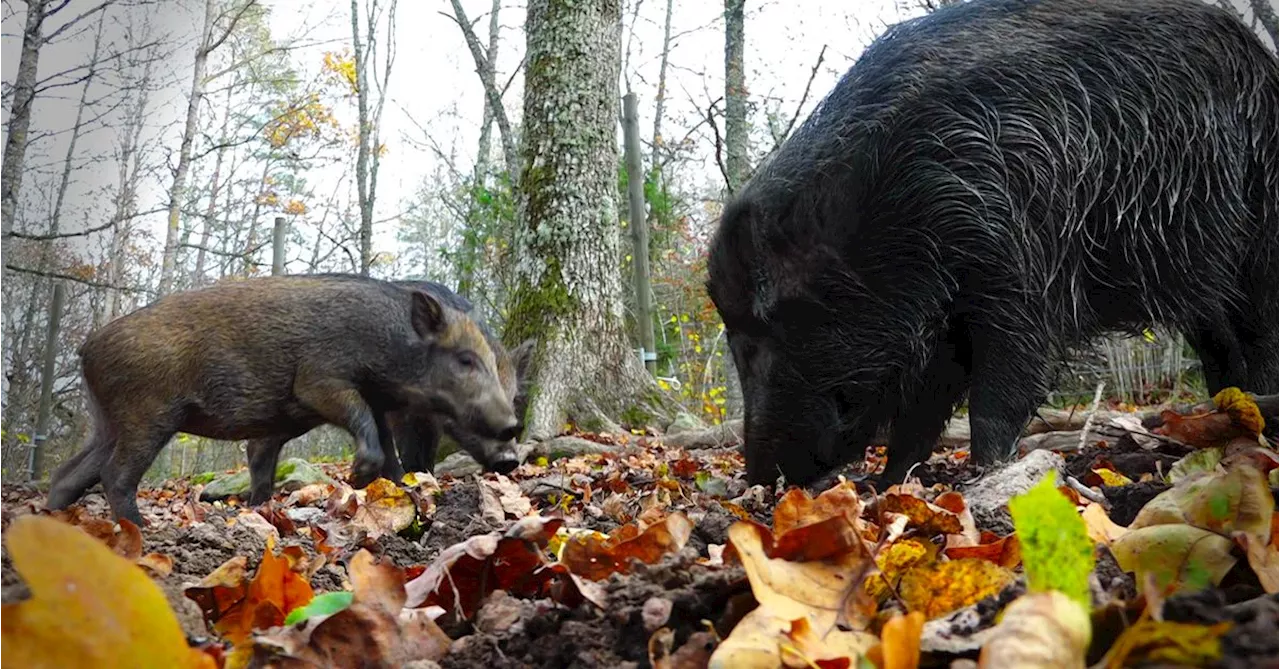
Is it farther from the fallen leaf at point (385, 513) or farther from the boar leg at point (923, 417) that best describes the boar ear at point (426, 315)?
the fallen leaf at point (385, 513)

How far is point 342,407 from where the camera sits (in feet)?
19.6

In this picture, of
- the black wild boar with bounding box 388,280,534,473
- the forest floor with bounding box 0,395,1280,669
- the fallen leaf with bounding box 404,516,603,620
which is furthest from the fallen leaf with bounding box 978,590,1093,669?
the black wild boar with bounding box 388,280,534,473

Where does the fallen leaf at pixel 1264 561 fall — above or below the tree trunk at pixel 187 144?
below

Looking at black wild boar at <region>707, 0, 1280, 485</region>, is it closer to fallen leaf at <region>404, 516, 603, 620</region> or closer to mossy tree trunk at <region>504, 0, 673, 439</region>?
fallen leaf at <region>404, 516, 603, 620</region>

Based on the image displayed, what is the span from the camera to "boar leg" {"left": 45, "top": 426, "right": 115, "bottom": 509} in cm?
570

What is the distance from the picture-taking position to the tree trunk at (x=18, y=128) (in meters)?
6.57

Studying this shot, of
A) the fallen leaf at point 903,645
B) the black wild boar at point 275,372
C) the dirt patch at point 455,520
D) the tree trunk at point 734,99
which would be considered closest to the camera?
the fallen leaf at point 903,645

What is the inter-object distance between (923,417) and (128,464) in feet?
12.4

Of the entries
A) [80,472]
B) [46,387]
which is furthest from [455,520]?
[46,387]

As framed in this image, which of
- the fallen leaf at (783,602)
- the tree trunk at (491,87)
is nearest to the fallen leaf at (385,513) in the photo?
the fallen leaf at (783,602)

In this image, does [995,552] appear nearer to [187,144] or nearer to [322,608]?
[322,608]

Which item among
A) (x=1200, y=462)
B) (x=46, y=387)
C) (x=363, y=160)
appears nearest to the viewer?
(x=1200, y=462)

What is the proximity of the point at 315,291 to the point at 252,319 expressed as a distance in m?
0.40

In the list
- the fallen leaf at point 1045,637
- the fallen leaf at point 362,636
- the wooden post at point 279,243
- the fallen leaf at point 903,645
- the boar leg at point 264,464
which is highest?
the wooden post at point 279,243
